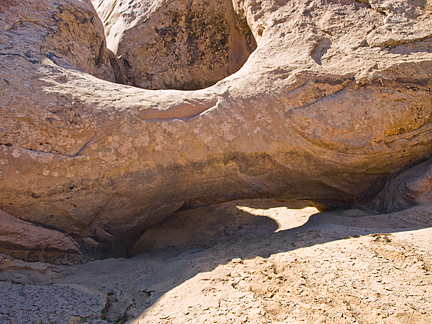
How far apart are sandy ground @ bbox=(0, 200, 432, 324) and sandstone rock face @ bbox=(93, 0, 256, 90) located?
1597 mm

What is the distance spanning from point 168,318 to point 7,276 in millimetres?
729

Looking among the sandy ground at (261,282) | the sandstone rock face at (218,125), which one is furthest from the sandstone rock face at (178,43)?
the sandy ground at (261,282)

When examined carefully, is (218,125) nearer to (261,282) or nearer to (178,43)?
(261,282)

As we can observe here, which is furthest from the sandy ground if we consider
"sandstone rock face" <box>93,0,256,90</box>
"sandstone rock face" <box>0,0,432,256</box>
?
"sandstone rock face" <box>93,0,256,90</box>

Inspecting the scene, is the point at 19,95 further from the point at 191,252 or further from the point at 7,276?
the point at 191,252

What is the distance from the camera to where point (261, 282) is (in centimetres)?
119

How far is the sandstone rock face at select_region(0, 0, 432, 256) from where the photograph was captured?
61.0 inches

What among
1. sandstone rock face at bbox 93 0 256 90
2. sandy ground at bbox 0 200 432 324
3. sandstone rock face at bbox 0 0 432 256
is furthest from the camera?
sandstone rock face at bbox 93 0 256 90

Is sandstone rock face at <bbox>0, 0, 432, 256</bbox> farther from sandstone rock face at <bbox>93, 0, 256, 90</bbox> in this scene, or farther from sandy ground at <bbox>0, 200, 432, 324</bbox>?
sandstone rock face at <bbox>93, 0, 256, 90</bbox>

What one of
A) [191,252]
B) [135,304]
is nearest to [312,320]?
[135,304]

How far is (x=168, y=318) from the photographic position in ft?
3.48

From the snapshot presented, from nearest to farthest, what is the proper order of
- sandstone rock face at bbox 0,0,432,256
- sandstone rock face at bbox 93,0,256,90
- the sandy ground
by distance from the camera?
the sandy ground, sandstone rock face at bbox 0,0,432,256, sandstone rock face at bbox 93,0,256,90

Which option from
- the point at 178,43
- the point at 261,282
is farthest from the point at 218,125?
the point at 178,43

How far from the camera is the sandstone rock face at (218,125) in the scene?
155cm
